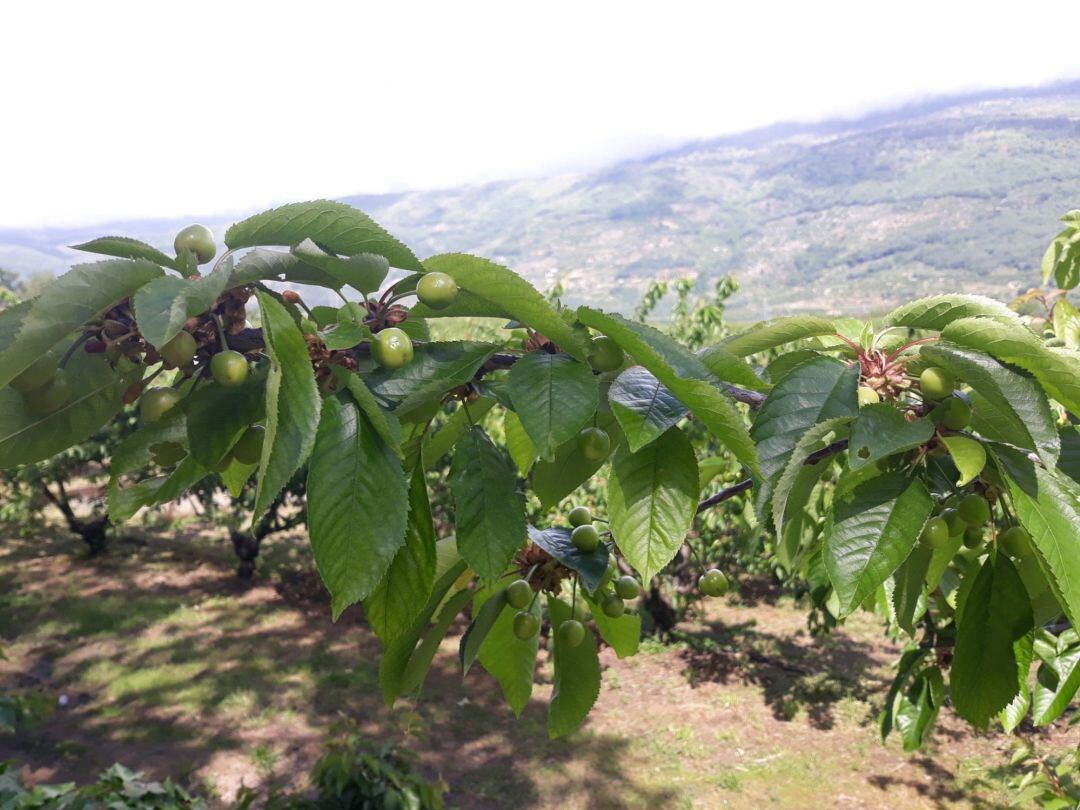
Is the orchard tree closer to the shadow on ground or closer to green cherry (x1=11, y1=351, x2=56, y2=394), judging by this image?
green cherry (x1=11, y1=351, x2=56, y2=394)

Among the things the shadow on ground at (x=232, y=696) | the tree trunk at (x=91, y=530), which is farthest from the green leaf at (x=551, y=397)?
the tree trunk at (x=91, y=530)

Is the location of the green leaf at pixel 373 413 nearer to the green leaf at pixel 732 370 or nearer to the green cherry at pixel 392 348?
the green cherry at pixel 392 348

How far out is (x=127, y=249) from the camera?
0.79m

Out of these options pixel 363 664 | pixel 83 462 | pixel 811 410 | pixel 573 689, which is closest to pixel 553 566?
pixel 573 689

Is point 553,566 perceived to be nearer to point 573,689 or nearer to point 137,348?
point 573,689

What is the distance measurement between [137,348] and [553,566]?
0.88 m

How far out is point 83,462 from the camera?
10.9 meters

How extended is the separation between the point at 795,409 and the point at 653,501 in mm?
211

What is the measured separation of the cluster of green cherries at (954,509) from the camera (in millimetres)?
958

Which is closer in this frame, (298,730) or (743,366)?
(743,366)

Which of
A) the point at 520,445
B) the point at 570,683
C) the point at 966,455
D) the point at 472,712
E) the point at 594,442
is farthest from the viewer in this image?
the point at 472,712

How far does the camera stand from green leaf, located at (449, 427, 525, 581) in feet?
2.68

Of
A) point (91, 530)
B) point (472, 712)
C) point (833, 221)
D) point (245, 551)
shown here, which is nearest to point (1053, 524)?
point (472, 712)

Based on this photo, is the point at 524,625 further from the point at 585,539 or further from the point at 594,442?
the point at 594,442
